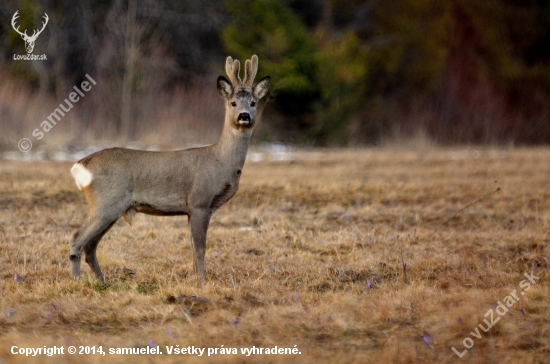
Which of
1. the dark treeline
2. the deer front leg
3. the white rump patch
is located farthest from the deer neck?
the dark treeline

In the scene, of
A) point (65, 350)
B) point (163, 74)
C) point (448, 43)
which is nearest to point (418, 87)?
point (448, 43)

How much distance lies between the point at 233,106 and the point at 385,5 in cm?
2830

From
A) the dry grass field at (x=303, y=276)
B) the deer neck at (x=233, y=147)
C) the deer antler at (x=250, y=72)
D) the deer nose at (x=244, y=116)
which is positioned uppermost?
the deer antler at (x=250, y=72)

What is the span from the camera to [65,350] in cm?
514

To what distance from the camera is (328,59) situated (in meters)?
26.5

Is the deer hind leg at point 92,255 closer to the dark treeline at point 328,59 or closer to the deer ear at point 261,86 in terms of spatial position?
the deer ear at point 261,86

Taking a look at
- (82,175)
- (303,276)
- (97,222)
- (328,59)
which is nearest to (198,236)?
(97,222)

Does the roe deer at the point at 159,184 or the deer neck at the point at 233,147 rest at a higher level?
the deer neck at the point at 233,147

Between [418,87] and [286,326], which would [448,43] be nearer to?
[418,87]

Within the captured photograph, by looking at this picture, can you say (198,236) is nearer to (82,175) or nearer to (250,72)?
(82,175)

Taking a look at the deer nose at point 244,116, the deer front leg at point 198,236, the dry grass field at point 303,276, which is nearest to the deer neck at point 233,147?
the deer nose at point 244,116

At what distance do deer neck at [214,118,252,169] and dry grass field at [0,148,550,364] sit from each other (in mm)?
1011

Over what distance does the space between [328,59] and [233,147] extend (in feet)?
63.3

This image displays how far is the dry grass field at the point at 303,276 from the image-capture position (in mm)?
5473
